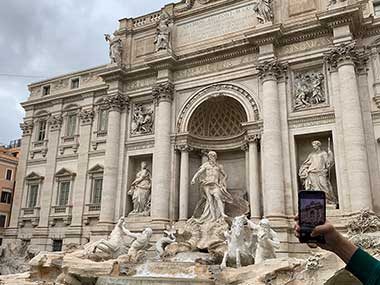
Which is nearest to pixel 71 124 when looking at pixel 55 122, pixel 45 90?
pixel 55 122

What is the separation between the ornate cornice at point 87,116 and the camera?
22578 millimetres

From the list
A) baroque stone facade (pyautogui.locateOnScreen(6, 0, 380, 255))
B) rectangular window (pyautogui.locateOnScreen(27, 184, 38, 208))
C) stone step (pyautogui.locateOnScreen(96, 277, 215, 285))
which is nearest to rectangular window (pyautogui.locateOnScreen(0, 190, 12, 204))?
baroque stone facade (pyautogui.locateOnScreen(6, 0, 380, 255))

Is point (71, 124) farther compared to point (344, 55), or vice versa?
point (71, 124)

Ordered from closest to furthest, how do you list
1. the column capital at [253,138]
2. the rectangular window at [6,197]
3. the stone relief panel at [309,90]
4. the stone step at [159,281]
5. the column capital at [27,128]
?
the stone step at [159,281] → the stone relief panel at [309,90] → the column capital at [253,138] → the column capital at [27,128] → the rectangular window at [6,197]

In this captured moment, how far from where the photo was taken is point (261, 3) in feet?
57.3

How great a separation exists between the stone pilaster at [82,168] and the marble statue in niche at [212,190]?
7.49 m

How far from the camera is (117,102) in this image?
20281 millimetres

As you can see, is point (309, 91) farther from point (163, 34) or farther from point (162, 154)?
point (163, 34)

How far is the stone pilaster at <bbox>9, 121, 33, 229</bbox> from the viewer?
23016 millimetres

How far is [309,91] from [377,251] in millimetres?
8842

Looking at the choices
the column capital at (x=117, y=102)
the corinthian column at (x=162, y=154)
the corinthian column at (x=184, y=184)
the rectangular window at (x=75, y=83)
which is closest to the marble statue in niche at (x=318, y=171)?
the corinthian column at (x=184, y=184)

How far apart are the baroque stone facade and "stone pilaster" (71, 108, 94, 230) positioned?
0.22 feet

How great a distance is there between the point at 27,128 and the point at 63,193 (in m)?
5.65

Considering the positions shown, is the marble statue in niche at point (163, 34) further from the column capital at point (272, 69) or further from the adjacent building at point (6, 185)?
the adjacent building at point (6, 185)
